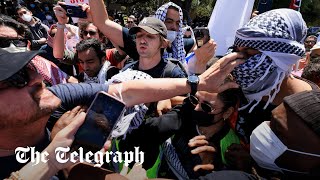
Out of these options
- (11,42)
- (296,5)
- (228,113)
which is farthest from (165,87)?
(296,5)

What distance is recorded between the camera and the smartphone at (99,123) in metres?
1.32

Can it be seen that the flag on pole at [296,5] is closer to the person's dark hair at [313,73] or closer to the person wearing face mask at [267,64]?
the person's dark hair at [313,73]

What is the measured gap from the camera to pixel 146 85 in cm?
186

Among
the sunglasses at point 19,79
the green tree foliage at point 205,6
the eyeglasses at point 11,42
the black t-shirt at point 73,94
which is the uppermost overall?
the sunglasses at point 19,79

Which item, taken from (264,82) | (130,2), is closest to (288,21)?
(264,82)

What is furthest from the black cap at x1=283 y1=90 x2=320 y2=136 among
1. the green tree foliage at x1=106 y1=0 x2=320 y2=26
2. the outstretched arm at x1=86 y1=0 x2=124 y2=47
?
the green tree foliage at x1=106 y1=0 x2=320 y2=26

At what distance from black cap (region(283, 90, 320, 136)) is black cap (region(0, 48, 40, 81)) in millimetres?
1213

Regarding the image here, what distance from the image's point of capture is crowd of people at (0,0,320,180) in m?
1.34

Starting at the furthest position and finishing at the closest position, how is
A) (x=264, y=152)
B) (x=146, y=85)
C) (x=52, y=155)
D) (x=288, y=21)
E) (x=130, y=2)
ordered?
(x=130, y=2) < (x=288, y=21) < (x=146, y=85) < (x=264, y=152) < (x=52, y=155)

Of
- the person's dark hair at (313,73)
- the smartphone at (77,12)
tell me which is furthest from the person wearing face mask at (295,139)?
the smartphone at (77,12)

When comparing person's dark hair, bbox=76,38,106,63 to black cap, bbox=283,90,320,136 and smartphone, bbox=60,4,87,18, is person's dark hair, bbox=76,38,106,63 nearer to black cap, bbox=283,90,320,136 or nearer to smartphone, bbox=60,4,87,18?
smartphone, bbox=60,4,87,18

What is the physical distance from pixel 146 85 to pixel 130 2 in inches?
1153

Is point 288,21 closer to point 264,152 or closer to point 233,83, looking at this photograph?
point 233,83

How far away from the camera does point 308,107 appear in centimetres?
132
